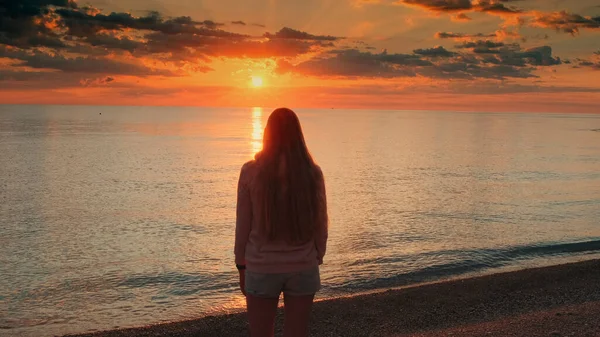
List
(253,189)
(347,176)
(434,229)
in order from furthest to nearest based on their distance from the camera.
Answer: (347,176) → (434,229) → (253,189)

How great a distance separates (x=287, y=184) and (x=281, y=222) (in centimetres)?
31

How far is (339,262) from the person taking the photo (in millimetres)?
16438

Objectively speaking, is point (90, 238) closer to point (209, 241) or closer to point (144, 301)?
point (209, 241)

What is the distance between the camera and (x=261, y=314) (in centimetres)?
456

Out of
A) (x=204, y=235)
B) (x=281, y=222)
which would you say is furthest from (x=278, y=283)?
(x=204, y=235)

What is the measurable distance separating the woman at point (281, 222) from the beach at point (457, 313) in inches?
211

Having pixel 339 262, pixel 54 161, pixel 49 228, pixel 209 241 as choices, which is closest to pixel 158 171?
pixel 54 161

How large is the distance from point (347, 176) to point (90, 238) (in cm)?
2539

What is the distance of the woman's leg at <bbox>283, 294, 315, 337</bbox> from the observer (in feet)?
14.9

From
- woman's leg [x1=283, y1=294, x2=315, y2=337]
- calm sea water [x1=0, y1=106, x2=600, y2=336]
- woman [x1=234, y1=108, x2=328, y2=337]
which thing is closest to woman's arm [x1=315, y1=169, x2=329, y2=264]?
woman [x1=234, y1=108, x2=328, y2=337]

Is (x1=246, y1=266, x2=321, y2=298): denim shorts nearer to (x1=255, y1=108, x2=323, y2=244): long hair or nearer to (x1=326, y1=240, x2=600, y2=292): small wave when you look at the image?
(x1=255, y1=108, x2=323, y2=244): long hair

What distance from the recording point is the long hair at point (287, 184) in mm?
4359

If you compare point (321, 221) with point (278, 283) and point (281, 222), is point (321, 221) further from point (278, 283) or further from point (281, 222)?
point (278, 283)

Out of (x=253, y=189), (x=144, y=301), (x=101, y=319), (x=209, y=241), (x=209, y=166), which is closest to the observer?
(x=253, y=189)
